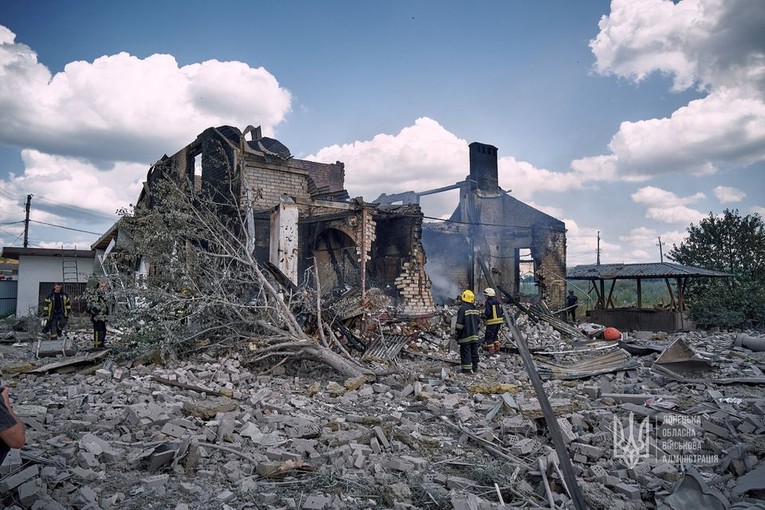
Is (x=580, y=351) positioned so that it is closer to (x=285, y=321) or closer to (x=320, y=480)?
(x=285, y=321)

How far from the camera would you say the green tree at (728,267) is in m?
17.0

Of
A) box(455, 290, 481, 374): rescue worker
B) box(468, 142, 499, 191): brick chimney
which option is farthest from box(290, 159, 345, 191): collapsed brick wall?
box(455, 290, 481, 374): rescue worker

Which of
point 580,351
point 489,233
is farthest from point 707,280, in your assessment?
point 580,351

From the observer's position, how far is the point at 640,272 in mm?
17266

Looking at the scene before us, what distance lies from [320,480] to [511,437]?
7.15 ft

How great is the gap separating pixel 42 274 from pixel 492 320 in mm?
18645

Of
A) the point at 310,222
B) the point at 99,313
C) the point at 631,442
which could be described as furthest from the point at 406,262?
the point at 631,442

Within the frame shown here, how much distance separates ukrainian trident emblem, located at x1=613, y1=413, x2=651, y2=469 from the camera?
4.51 meters

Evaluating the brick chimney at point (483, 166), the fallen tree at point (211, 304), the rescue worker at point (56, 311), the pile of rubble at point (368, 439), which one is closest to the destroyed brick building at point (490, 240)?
the brick chimney at point (483, 166)

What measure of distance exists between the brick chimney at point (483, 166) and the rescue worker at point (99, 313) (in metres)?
14.8

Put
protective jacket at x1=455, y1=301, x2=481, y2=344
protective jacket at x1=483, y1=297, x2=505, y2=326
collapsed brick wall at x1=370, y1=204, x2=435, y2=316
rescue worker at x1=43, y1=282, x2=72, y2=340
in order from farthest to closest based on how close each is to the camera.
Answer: collapsed brick wall at x1=370, y1=204, x2=435, y2=316
rescue worker at x1=43, y1=282, x2=72, y2=340
protective jacket at x1=483, y1=297, x2=505, y2=326
protective jacket at x1=455, y1=301, x2=481, y2=344

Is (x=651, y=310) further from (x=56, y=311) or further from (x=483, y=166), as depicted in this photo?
(x=56, y=311)

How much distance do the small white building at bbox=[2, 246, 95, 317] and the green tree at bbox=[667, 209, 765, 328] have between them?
23359 millimetres

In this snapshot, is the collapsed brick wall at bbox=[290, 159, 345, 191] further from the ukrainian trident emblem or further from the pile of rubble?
the ukrainian trident emblem
